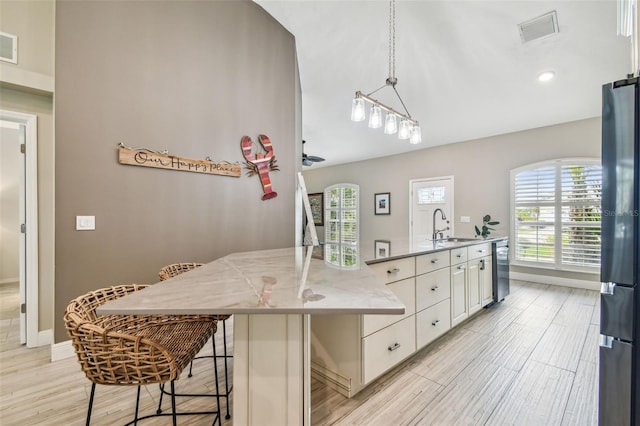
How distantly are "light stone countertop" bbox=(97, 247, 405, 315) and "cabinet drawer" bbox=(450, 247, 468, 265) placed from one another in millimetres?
1587

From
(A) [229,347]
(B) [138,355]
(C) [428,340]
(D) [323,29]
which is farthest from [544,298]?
(B) [138,355]

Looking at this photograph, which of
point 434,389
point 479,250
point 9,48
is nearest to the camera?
point 434,389

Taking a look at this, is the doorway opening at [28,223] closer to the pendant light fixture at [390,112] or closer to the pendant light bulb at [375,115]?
the pendant light fixture at [390,112]

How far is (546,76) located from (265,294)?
161 inches

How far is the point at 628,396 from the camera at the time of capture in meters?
0.86

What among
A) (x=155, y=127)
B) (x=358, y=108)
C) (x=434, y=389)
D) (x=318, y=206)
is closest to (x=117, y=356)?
(x=434, y=389)

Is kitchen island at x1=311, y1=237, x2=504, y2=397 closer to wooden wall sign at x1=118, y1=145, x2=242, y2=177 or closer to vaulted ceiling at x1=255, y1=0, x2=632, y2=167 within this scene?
wooden wall sign at x1=118, y1=145, x2=242, y2=177

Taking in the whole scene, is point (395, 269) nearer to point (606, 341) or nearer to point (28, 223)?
point (606, 341)

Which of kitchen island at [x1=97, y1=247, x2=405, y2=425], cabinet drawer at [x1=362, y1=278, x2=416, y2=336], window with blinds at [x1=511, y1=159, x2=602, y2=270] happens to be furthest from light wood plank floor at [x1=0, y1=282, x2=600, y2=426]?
window with blinds at [x1=511, y1=159, x2=602, y2=270]

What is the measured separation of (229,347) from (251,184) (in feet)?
5.11

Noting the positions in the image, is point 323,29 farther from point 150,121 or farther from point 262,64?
point 150,121

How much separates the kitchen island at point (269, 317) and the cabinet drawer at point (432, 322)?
1.21 meters

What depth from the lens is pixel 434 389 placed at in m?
1.74

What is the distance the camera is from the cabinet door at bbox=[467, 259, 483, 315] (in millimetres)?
2754
